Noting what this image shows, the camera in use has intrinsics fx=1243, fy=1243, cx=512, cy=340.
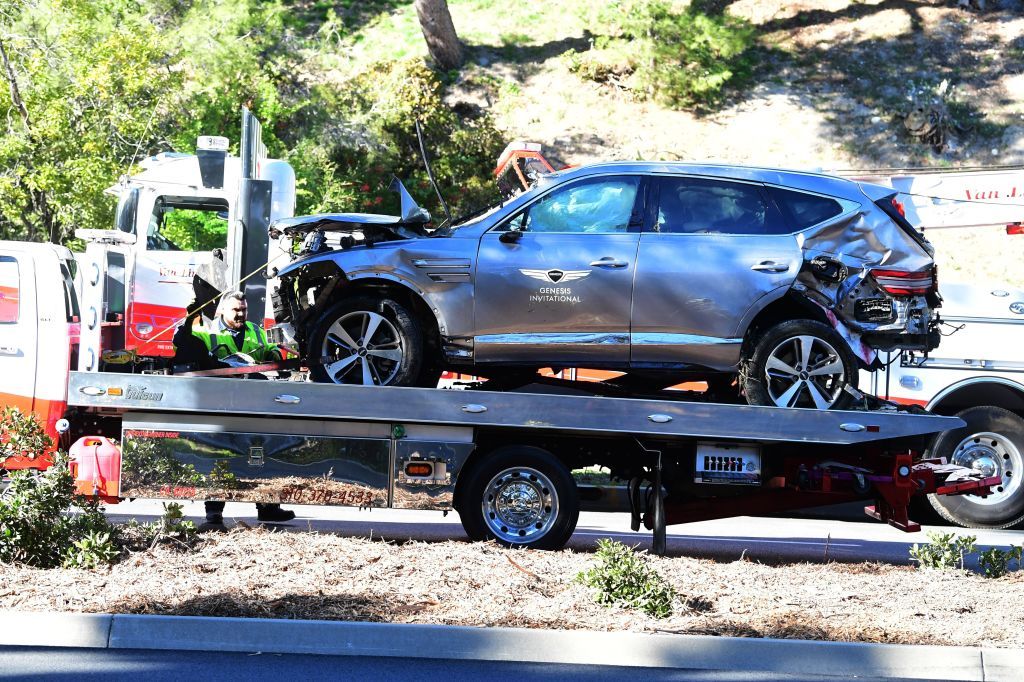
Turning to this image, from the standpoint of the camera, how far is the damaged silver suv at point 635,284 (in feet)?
27.5

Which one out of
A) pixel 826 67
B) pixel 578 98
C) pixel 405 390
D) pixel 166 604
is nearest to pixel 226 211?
pixel 405 390

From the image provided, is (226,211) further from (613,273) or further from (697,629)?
(697,629)

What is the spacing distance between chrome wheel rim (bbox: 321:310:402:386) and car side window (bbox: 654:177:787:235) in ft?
6.61

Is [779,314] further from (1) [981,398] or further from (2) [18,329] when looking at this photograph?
(2) [18,329]

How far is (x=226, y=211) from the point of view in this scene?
1443cm

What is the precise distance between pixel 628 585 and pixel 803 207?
3232 millimetres

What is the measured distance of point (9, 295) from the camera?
9.30 m

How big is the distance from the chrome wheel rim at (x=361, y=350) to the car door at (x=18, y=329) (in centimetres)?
236

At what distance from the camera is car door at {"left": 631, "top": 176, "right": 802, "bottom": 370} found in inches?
329

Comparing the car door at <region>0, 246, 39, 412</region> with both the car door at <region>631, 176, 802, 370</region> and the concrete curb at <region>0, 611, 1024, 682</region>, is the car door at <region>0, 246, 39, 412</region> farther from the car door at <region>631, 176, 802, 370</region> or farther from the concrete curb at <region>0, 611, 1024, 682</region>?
the car door at <region>631, 176, 802, 370</region>

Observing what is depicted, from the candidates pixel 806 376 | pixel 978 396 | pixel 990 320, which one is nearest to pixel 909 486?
pixel 806 376

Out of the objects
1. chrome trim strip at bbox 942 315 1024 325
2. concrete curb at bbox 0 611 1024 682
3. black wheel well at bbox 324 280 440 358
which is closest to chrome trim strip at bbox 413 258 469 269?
black wheel well at bbox 324 280 440 358

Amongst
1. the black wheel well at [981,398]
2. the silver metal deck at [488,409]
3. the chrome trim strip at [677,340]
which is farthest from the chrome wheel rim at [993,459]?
the chrome trim strip at [677,340]

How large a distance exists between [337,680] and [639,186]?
425cm
